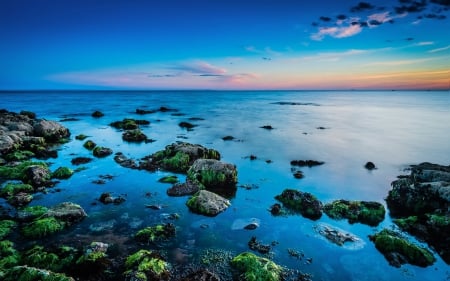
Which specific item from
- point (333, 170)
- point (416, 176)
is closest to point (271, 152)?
point (333, 170)

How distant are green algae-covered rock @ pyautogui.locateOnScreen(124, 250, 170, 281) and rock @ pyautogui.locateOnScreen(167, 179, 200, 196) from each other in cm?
626

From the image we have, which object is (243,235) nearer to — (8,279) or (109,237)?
(109,237)

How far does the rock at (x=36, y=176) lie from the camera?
17.7 metres

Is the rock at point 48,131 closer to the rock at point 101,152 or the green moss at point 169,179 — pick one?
the rock at point 101,152

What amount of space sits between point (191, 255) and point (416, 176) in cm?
1415

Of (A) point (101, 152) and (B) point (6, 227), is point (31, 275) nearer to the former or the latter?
(B) point (6, 227)

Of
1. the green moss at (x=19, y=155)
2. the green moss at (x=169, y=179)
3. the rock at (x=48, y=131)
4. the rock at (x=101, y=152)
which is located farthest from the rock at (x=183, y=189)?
the rock at (x=48, y=131)

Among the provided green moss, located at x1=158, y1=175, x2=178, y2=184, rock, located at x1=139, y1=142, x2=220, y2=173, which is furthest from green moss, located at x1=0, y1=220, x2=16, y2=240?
rock, located at x1=139, y1=142, x2=220, y2=173

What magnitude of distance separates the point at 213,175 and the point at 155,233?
6.72 metres

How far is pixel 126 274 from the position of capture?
30.9 feet

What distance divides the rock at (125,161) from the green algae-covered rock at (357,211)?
14.1m

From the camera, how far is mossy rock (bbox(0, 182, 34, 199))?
1574 cm

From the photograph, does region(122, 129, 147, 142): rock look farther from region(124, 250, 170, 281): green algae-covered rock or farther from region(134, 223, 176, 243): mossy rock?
region(124, 250, 170, 281): green algae-covered rock

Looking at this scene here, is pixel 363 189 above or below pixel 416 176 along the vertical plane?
below
